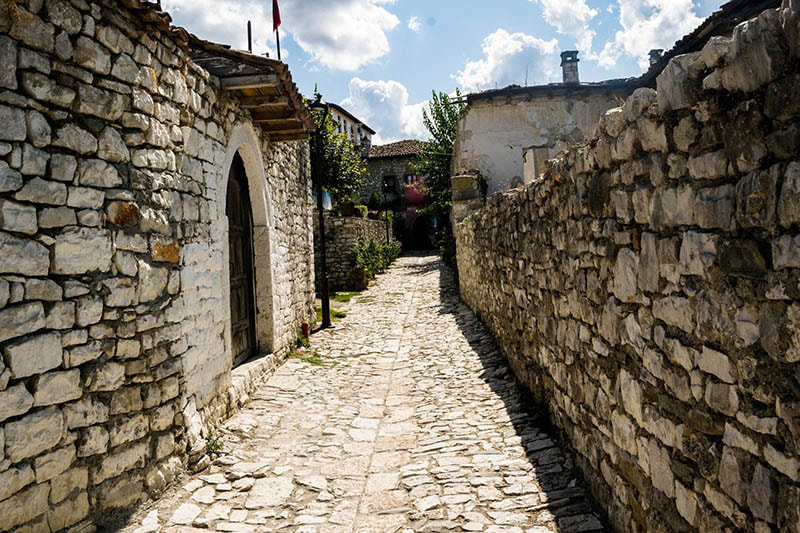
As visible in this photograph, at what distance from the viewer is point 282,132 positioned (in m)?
7.01

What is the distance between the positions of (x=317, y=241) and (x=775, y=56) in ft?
Answer: 50.6

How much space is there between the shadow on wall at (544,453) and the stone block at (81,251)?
309 centimetres

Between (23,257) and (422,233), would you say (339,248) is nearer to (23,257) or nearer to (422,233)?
(23,257)

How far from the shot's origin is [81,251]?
327 cm

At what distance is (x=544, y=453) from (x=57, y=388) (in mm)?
3226

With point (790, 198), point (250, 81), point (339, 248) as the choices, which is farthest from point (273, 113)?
point (339, 248)

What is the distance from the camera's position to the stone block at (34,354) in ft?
9.37

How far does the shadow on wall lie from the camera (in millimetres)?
3127

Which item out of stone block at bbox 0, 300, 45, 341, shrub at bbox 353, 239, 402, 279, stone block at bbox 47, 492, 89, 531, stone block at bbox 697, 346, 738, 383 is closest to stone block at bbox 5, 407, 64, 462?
stone block at bbox 47, 492, 89, 531

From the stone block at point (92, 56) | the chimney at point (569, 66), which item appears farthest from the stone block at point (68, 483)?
the chimney at point (569, 66)

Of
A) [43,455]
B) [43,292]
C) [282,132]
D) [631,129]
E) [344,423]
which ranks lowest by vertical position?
[344,423]

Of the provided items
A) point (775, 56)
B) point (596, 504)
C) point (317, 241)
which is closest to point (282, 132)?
point (596, 504)

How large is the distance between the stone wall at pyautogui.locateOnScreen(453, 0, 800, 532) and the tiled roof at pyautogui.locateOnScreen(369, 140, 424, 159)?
35087mm

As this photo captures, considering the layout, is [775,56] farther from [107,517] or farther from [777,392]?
[107,517]
